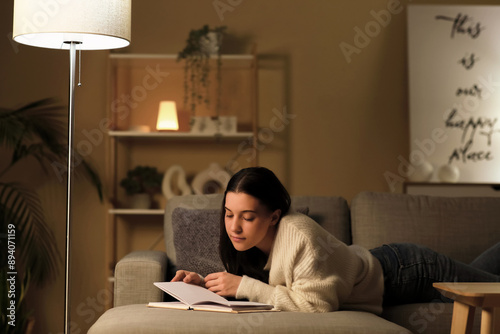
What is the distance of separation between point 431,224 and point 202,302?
3.81 ft

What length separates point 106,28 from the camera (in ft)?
7.03

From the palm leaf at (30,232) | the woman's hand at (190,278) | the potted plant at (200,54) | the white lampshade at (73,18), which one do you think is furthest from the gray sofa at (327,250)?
the potted plant at (200,54)

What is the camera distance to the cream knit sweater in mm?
2004

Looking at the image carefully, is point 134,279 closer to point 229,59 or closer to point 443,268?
point 443,268

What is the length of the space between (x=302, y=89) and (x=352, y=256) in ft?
6.80

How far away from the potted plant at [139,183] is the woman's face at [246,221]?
1.77 meters

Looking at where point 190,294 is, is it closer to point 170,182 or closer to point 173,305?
point 173,305

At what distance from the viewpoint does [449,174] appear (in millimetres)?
3898

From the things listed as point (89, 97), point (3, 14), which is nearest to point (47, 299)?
point (89, 97)

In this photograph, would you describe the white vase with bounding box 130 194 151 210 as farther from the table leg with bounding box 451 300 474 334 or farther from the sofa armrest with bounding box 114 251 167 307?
the table leg with bounding box 451 300 474 334

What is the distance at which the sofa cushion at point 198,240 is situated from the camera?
247 centimetres

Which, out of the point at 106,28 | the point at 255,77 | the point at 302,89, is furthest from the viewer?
the point at 302,89

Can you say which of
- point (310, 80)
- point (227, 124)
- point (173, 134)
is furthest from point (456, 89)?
point (173, 134)

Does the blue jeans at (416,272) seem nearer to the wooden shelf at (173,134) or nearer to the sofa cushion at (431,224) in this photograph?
the sofa cushion at (431,224)
